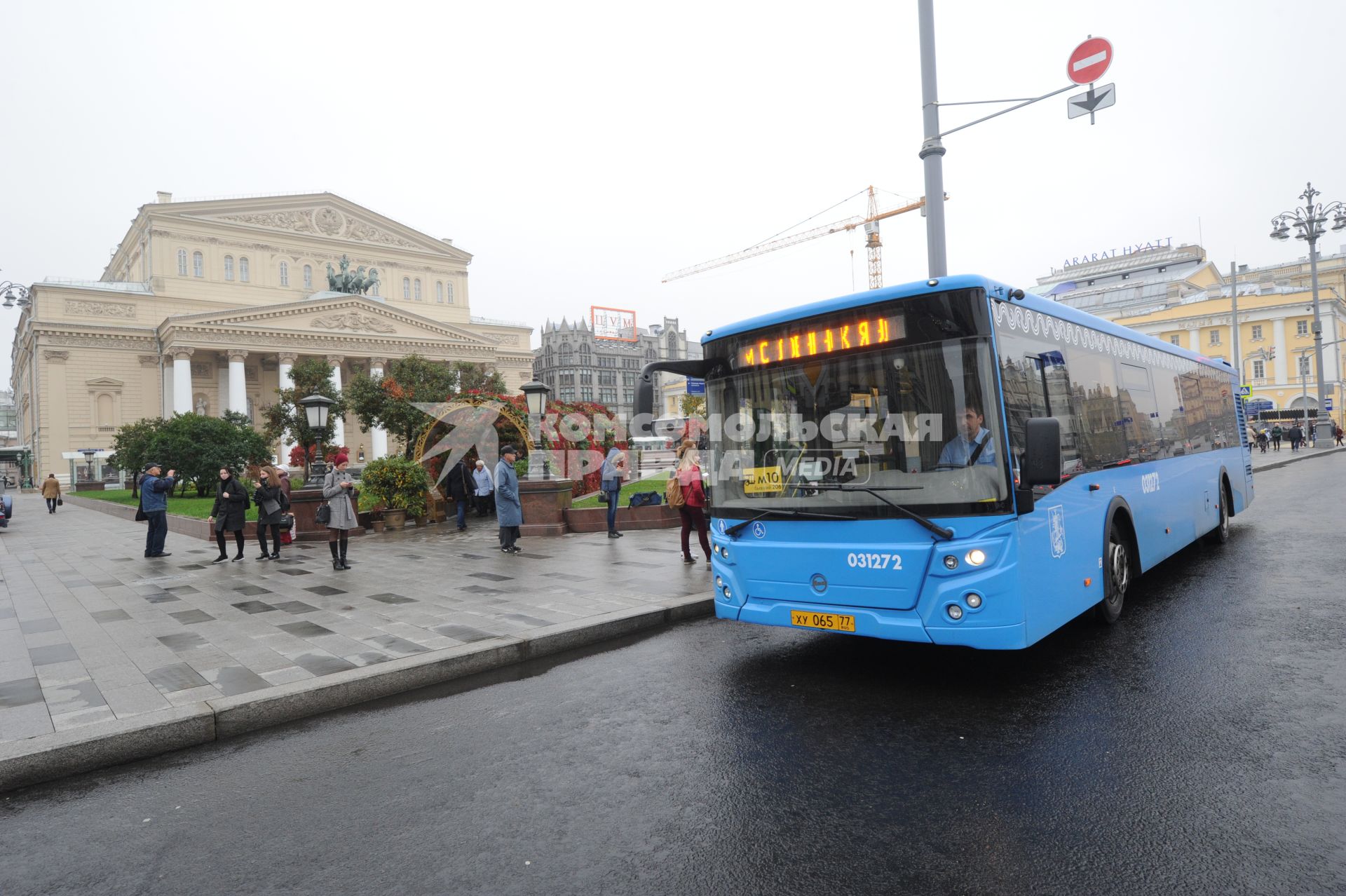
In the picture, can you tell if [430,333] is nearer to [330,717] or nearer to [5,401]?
[330,717]

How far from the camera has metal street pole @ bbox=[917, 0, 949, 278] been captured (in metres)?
10.2

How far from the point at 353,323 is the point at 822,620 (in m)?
65.6

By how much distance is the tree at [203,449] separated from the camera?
31734mm

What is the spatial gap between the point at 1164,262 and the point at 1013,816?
93.0 meters

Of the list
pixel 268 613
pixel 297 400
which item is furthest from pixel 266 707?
pixel 297 400

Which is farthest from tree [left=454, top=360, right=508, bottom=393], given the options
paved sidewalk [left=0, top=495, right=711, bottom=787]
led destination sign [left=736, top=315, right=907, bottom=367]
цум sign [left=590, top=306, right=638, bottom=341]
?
цум sign [left=590, top=306, right=638, bottom=341]

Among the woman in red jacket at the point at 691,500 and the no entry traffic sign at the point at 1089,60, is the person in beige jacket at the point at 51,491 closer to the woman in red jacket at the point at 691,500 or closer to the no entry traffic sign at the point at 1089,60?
the woman in red jacket at the point at 691,500

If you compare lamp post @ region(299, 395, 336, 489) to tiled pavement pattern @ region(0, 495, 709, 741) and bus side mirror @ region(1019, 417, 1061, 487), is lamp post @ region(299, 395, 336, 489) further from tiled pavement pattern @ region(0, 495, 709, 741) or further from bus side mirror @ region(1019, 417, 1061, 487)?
bus side mirror @ region(1019, 417, 1061, 487)

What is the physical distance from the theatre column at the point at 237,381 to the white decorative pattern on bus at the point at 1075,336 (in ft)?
204

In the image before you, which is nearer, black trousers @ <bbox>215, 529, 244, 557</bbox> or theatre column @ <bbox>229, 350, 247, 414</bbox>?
black trousers @ <bbox>215, 529, 244, 557</bbox>

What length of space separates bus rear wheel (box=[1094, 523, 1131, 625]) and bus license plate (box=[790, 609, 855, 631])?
2.48m

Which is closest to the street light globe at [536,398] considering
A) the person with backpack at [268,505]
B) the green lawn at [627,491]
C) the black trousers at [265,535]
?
the green lawn at [627,491]

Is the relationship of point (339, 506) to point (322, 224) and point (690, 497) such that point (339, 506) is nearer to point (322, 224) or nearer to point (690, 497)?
point (690, 497)

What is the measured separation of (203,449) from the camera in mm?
32312
